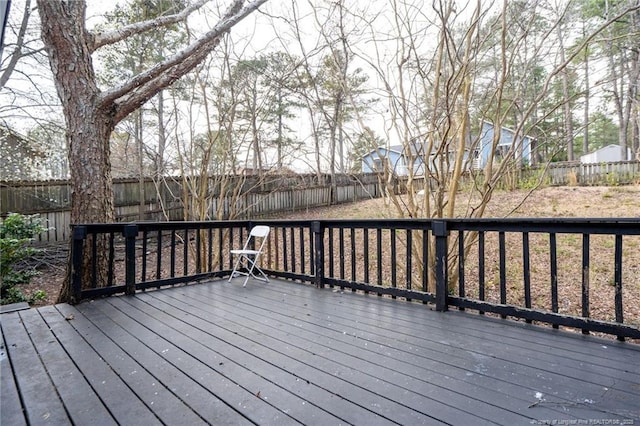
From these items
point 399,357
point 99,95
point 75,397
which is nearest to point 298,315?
point 399,357

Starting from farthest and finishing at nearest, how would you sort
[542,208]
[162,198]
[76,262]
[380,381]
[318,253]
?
[542,208] < [162,198] < [318,253] < [76,262] < [380,381]

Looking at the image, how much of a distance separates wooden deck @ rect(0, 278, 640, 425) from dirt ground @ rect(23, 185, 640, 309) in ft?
9.62

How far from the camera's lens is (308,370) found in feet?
6.29

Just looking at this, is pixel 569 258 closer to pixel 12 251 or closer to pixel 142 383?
pixel 142 383

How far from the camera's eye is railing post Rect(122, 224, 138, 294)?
3648 millimetres

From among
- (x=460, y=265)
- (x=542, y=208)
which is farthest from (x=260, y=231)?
(x=542, y=208)

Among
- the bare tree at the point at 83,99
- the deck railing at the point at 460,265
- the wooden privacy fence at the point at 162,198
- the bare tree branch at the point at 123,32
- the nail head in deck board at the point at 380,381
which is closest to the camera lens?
the nail head in deck board at the point at 380,381

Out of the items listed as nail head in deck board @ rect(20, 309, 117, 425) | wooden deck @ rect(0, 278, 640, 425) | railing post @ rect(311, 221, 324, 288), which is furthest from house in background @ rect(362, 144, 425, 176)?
nail head in deck board @ rect(20, 309, 117, 425)

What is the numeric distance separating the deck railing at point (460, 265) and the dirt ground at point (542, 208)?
Result: 2.76ft

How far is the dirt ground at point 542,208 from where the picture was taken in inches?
247

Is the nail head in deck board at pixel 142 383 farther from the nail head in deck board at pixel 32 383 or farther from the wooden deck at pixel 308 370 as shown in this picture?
the nail head in deck board at pixel 32 383

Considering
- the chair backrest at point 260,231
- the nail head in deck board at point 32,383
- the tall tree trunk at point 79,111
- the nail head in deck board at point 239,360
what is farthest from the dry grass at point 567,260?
the nail head in deck board at point 32,383

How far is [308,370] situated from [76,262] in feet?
9.01

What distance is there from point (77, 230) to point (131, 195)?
17.6ft
